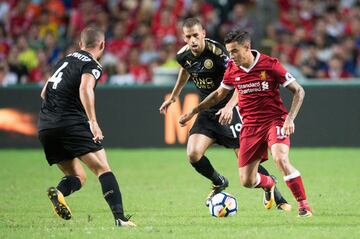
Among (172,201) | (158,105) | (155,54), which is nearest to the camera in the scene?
(172,201)

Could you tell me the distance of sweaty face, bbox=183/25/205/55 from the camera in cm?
1054

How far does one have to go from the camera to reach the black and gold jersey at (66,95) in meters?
9.06

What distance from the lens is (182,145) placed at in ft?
61.5

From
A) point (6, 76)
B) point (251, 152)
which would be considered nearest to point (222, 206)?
point (251, 152)

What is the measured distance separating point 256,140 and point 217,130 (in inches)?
55.0

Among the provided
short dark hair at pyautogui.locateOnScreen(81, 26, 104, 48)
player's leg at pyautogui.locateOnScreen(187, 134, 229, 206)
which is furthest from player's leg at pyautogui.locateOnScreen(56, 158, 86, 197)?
player's leg at pyautogui.locateOnScreen(187, 134, 229, 206)

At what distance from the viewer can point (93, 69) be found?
8.80 m

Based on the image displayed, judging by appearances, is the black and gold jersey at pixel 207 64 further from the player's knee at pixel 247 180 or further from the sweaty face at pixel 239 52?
the player's knee at pixel 247 180

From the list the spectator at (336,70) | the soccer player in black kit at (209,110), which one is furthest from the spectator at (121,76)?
the soccer player in black kit at (209,110)

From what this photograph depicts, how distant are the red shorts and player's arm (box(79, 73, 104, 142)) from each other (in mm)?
1909

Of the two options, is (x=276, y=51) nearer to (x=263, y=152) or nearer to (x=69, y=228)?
(x=263, y=152)

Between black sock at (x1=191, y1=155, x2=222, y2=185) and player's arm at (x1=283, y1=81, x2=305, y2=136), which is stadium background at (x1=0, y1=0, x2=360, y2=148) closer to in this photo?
black sock at (x1=191, y1=155, x2=222, y2=185)

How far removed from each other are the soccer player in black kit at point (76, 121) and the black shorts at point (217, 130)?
220 centimetres

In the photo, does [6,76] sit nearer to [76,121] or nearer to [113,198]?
[76,121]
